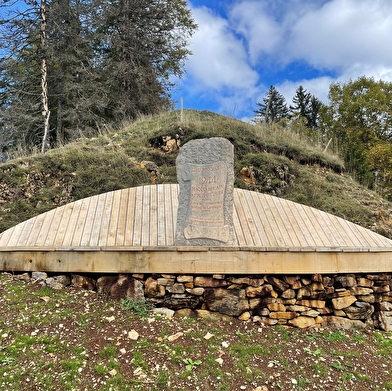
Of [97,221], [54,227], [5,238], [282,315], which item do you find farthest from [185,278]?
[5,238]

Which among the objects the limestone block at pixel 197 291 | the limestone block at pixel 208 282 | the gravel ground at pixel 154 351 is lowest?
the gravel ground at pixel 154 351

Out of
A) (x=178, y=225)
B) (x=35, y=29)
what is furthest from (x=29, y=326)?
(x=35, y=29)

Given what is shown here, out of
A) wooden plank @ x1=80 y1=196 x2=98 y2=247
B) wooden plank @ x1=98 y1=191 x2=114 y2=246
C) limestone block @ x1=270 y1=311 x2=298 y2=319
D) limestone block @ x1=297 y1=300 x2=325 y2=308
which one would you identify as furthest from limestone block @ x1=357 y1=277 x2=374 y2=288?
wooden plank @ x1=80 y1=196 x2=98 y2=247

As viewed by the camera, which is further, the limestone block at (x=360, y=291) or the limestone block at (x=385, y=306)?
the limestone block at (x=385, y=306)

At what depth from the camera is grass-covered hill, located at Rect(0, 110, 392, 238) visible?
7469mm

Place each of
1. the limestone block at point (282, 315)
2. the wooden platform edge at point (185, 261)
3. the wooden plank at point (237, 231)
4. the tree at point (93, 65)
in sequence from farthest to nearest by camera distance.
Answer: the tree at point (93, 65)
the wooden plank at point (237, 231)
the limestone block at point (282, 315)
the wooden platform edge at point (185, 261)

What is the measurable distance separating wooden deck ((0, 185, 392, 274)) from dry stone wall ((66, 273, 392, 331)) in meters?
0.14

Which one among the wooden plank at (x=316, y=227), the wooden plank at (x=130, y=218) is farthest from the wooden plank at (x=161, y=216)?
the wooden plank at (x=316, y=227)

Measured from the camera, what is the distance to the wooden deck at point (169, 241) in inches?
148

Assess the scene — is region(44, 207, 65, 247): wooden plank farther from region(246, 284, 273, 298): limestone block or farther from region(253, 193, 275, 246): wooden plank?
region(253, 193, 275, 246): wooden plank

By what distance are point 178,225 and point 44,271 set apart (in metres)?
1.82

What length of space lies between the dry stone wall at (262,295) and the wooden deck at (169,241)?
0.14 m

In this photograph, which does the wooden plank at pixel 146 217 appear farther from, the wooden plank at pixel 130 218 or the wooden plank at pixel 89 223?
the wooden plank at pixel 89 223

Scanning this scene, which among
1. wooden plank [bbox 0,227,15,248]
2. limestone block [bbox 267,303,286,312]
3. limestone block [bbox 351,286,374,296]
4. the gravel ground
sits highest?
wooden plank [bbox 0,227,15,248]
